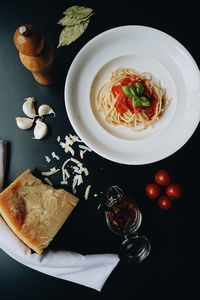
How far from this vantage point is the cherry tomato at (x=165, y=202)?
216 centimetres

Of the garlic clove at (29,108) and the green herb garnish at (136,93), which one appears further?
the garlic clove at (29,108)

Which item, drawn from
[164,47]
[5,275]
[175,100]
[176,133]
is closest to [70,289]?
[5,275]

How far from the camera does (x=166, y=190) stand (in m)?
2.18

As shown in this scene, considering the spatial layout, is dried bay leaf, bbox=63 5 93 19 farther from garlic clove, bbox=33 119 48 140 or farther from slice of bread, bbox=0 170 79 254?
slice of bread, bbox=0 170 79 254

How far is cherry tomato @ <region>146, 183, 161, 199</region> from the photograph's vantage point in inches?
84.8

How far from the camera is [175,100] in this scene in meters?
2.15

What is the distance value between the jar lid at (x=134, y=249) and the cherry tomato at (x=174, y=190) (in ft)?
0.95

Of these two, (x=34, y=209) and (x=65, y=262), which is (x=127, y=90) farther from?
(x=65, y=262)

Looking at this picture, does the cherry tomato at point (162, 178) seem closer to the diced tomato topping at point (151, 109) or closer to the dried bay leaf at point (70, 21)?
the diced tomato topping at point (151, 109)

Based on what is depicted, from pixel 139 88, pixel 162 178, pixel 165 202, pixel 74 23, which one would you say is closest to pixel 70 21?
pixel 74 23

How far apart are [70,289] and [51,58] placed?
1293 millimetres

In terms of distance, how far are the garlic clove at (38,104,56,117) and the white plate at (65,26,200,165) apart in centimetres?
18

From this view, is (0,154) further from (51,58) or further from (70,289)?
(70,289)

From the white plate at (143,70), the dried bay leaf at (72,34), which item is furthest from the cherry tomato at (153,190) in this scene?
the dried bay leaf at (72,34)
